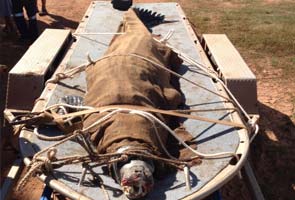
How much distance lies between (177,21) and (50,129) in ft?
9.83

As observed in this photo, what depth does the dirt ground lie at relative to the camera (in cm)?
434

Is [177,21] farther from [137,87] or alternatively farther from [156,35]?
[137,87]

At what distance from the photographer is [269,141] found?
5.07 metres

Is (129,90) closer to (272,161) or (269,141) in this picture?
(272,161)

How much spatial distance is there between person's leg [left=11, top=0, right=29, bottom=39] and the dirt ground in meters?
0.22

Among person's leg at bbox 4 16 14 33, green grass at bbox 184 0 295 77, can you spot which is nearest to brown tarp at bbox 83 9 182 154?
green grass at bbox 184 0 295 77

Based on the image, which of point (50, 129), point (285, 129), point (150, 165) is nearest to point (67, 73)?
point (50, 129)

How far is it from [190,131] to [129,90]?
51 cm

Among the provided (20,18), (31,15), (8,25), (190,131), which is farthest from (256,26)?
(190,131)

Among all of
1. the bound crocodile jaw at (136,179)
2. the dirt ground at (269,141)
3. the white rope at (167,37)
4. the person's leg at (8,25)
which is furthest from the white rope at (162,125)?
the person's leg at (8,25)

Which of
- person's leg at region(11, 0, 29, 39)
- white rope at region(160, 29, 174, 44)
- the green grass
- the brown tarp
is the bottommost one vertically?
the green grass

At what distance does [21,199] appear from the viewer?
4180 millimetres

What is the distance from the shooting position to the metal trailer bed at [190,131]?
2.52 metres

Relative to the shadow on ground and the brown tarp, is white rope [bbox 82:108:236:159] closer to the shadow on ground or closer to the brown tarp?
the brown tarp
